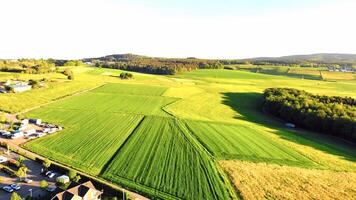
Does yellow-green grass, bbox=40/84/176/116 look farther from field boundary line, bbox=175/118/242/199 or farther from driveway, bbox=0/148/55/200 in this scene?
driveway, bbox=0/148/55/200

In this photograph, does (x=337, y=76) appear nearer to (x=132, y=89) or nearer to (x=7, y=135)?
(x=132, y=89)

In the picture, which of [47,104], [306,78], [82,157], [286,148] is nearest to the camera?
[82,157]

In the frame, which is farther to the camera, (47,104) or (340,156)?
(47,104)

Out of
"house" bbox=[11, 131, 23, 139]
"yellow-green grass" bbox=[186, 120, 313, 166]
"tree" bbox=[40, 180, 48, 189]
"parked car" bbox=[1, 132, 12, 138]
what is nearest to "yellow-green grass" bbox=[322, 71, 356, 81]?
"yellow-green grass" bbox=[186, 120, 313, 166]

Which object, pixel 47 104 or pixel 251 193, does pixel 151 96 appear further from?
pixel 251 193

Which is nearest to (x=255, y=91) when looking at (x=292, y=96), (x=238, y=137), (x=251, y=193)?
(x=292, y=96)

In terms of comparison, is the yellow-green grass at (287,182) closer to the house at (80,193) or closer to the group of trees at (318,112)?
the house at (80,193)

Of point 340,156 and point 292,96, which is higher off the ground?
point 292,96
